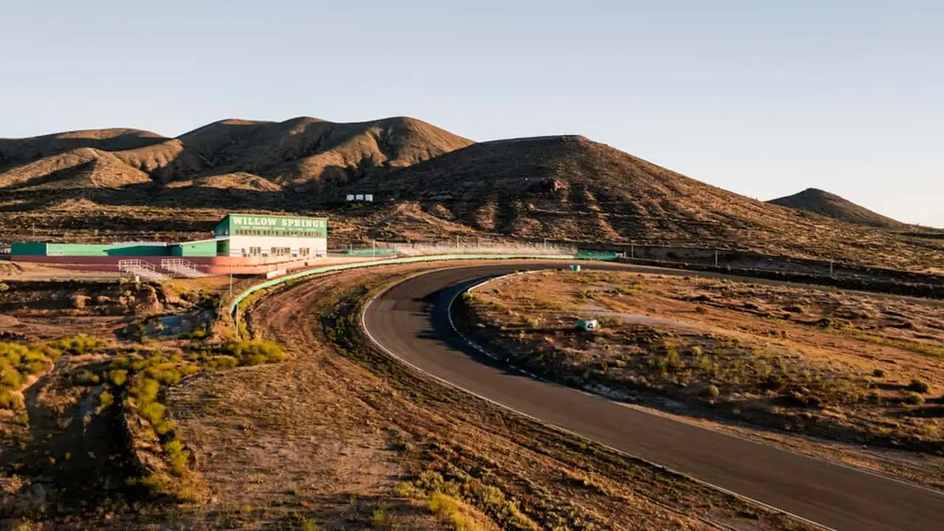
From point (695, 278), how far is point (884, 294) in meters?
18.0

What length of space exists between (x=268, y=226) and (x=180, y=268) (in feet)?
43.0

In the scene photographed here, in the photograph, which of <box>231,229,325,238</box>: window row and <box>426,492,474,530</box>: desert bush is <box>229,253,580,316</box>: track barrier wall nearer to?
<box>231,229,325,238</box>: window row

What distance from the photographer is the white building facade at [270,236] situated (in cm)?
6088

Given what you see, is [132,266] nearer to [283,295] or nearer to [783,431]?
[283,295]

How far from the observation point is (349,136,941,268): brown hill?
99.8m

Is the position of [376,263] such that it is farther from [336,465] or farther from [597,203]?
[597,203]

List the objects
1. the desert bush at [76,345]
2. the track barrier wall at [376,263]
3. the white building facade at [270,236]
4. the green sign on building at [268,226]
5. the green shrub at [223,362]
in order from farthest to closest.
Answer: the green sign on building at [268,226]
the white building facade at [270,236]
the track barrier wall at [376,263]
the desert bush at [76,345]
the green shrub at [223,362]

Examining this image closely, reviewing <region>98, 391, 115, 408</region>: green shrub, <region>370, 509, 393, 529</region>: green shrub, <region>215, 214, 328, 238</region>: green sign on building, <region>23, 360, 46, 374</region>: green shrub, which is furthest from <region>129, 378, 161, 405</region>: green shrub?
<region>215, 214, 328, 238</region>: green sign on building

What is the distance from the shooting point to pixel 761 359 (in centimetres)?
2866

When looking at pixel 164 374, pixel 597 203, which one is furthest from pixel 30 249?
pixel 597 203

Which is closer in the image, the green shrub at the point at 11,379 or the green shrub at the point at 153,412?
the green shrub at the point at 153,412

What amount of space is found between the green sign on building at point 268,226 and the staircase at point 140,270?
910 cm

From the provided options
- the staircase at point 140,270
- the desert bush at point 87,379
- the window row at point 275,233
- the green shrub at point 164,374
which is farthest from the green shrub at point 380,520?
the window row at point 275,233

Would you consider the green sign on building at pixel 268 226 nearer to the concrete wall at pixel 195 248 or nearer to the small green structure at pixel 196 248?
the small green structure at pixel 196 248
